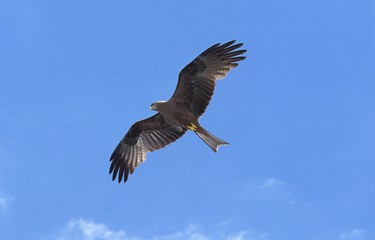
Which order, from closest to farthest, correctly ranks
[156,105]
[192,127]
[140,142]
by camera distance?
[192,127], [156,105], [140,142]

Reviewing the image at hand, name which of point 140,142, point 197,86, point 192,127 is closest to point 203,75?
point 197,86

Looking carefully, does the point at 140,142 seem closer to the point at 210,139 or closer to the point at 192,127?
the point at 192,127

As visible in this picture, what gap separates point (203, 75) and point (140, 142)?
302cm

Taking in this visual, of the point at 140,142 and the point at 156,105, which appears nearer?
the point at 156,105

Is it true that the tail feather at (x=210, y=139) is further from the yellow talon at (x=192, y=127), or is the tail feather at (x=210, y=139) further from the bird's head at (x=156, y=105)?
the bird's head at (x=156, y=105)

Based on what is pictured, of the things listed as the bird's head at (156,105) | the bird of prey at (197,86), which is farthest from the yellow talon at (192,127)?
the bird's head at (156,105)

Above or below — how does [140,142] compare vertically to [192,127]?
above

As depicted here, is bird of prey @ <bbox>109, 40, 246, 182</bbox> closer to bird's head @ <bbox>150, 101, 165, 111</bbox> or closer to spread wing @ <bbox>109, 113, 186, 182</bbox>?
bird's head @ <bbox>150, 101, 165, 111</bbox>

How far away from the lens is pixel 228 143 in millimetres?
15617

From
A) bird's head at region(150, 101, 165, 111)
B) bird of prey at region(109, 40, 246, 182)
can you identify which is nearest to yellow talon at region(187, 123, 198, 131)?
bird of prey at region(109, 40, 246, 182)

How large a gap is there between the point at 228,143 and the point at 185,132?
2.44m

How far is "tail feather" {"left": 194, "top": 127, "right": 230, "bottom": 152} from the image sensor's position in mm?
15711

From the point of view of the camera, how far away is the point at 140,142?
60.5 feet

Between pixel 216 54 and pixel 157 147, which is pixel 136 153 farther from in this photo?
pixel 216 54
